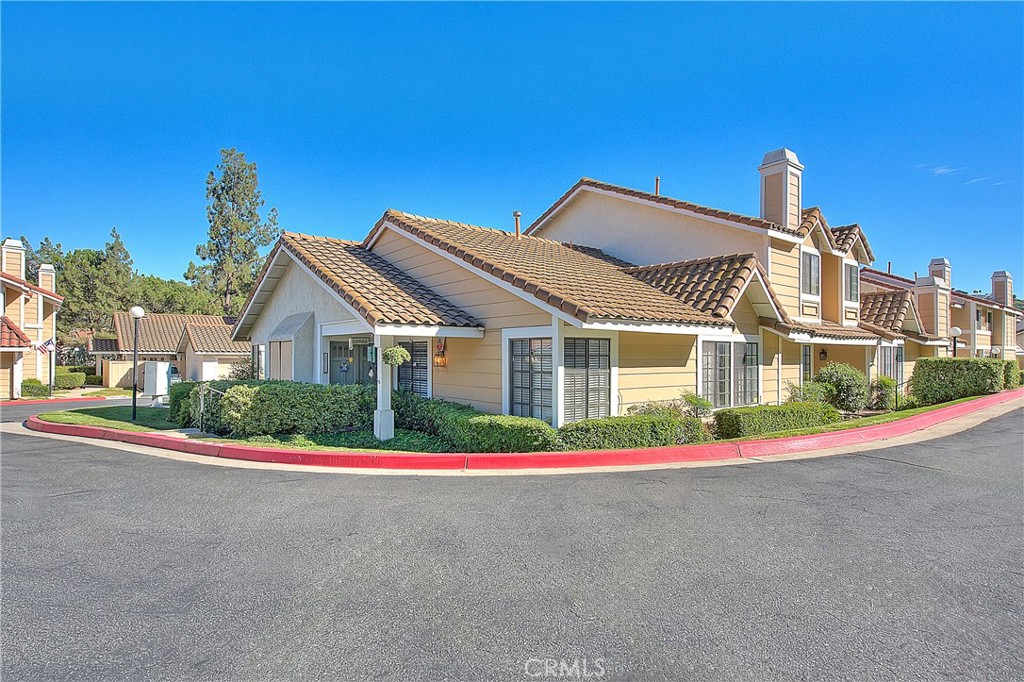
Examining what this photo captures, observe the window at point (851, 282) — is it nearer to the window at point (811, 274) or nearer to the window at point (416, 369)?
the window at point (811, 274)

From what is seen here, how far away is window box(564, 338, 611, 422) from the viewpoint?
34.2ft

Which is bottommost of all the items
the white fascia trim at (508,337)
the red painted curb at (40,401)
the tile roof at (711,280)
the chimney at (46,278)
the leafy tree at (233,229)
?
the red painted curb at (40,401)

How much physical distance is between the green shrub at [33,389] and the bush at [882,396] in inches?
1394

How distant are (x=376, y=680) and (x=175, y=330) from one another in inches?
1567

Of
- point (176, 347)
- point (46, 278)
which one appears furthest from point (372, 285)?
point (46, 278)

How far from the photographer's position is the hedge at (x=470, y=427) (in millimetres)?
9117

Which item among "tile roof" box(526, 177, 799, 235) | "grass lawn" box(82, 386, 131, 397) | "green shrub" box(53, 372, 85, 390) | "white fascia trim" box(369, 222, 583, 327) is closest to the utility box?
"grass lawn" box(82, 386, 131, 397)

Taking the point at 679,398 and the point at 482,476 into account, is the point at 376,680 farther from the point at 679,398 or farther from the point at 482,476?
the point at 679,398

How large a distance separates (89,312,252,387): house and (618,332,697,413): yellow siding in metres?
21.4

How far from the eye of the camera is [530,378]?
10945 mm

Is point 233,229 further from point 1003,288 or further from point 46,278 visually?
point 1003,288

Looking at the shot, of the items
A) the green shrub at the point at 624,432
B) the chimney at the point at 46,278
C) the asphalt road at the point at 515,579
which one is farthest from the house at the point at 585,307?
the chimney at the point at 46,278

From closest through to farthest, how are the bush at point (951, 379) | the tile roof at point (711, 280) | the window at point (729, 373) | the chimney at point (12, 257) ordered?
the tile roof at point (711, 280) → the window at point (729, 373) → the bush at point (951, 379) → the chimney at point (12, 257)

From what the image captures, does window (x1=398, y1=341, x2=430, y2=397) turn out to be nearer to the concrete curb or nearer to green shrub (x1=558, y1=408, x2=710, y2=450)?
the concrete curb
